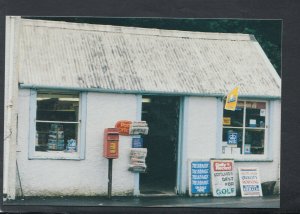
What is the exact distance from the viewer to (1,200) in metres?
12.1

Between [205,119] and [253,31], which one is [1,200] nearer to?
[205,119]

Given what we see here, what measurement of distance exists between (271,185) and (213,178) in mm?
1068

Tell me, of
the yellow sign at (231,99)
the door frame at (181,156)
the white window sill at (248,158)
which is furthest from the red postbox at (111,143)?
the yellow sign at (231,99)

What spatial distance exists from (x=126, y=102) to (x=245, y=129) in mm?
2334

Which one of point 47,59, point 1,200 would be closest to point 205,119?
point 47,59

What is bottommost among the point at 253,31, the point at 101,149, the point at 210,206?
the point at 210,206

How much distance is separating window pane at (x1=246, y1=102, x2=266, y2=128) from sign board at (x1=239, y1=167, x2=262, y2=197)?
87 cm

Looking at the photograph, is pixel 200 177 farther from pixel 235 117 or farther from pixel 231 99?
pixel 231 99

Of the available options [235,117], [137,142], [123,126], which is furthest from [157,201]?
[235,117]

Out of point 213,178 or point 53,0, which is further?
point 213,178

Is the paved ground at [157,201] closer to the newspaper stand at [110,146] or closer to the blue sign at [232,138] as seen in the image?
the newspaper stand at [110,146]

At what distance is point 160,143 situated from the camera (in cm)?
1314

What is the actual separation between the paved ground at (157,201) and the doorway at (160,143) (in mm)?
379

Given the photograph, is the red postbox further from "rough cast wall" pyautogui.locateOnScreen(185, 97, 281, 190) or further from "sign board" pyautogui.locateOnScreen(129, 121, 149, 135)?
"rough cast wall" pyautogui.locateOnScreen(185, 97, 281, 190)
